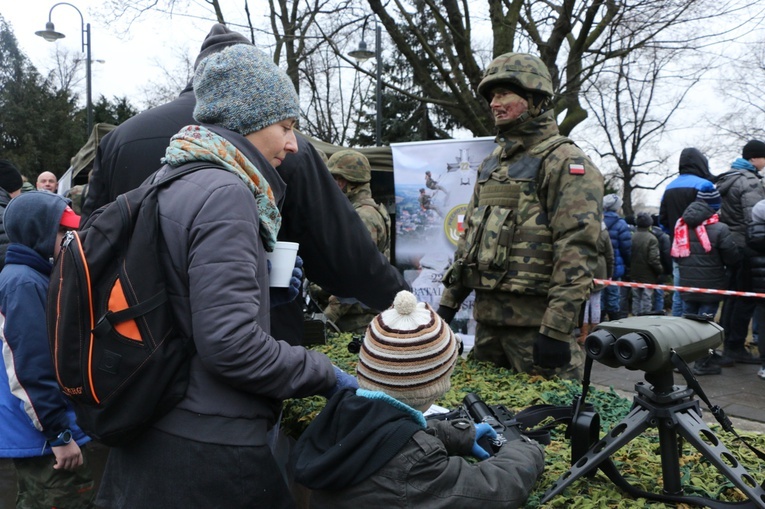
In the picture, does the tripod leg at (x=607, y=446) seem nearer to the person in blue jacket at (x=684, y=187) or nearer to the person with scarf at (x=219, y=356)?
the person with scarf at (x=219, y=356)

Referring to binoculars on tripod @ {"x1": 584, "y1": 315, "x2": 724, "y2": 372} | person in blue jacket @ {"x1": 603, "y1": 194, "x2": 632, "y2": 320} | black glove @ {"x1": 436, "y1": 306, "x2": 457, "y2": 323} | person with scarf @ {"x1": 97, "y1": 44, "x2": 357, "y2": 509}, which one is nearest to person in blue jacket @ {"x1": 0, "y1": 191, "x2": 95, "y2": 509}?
person with scarf @ {"x1": 97, "y1": 44, "x2": 357, "y2": 509}

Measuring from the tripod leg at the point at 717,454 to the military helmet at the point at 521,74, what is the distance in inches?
77.3

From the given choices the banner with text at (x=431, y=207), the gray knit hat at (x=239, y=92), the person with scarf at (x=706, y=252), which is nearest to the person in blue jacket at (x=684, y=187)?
the person with scarf at (x=706, y=252)

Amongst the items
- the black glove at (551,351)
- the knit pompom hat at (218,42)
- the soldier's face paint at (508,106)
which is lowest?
the black glove at (551,351)

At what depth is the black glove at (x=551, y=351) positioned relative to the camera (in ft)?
9.12

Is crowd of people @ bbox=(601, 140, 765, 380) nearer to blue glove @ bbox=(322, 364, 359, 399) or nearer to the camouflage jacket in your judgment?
the camouflage jacket

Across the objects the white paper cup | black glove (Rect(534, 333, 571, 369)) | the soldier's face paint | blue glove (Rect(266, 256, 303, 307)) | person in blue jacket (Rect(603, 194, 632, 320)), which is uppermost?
the soldier's face paint

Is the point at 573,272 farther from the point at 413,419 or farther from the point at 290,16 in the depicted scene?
the point at 290,16

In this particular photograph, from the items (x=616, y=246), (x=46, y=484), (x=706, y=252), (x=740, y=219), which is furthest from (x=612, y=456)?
(x=616, y=246)

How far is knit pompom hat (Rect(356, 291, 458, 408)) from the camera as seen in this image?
1.62 meters

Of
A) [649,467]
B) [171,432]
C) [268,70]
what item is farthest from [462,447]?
[268,70]

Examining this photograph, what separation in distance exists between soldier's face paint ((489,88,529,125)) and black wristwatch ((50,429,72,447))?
2450mm

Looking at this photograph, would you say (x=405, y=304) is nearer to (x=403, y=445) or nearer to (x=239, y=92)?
(x=403, y=445)

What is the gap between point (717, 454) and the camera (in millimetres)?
1470
